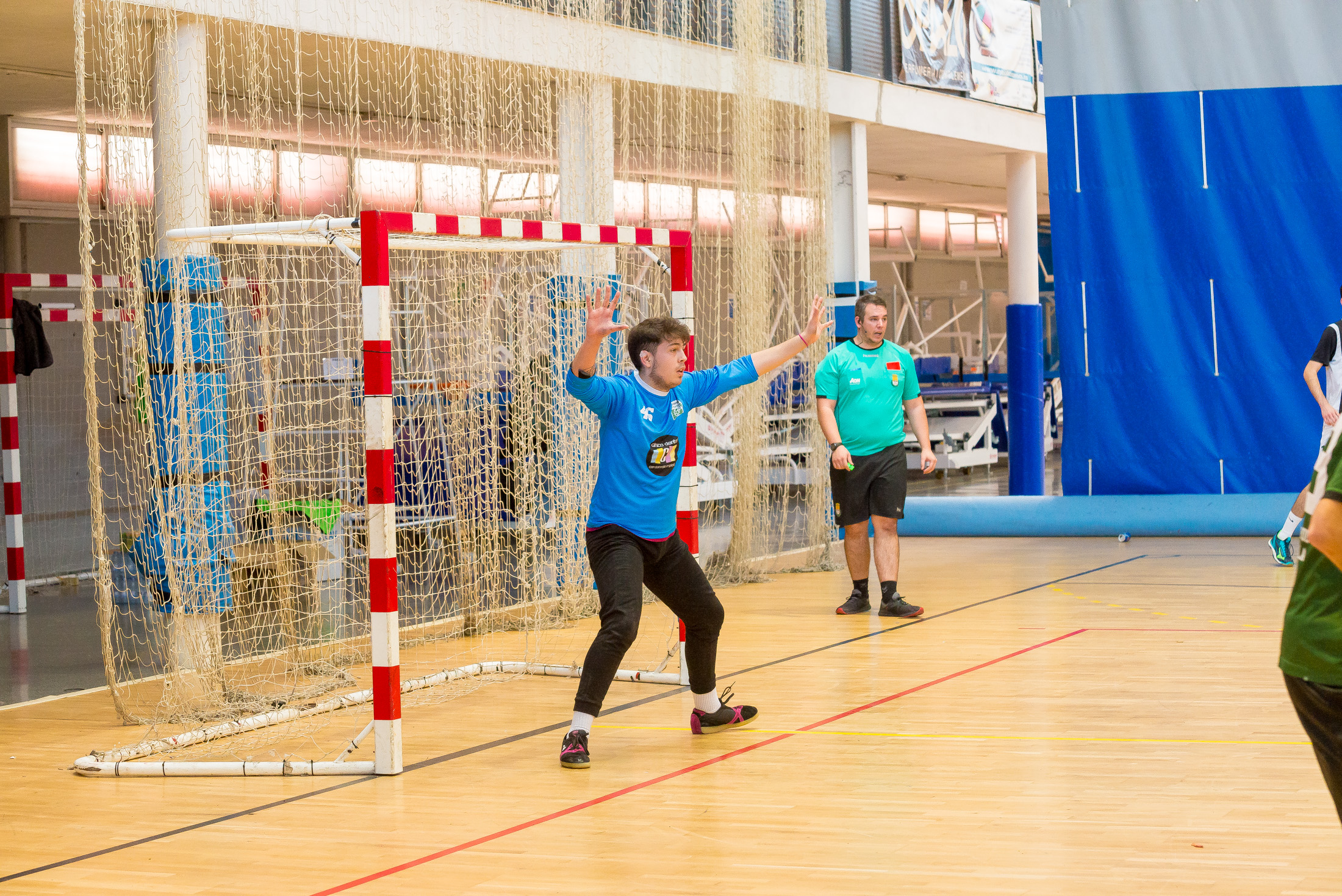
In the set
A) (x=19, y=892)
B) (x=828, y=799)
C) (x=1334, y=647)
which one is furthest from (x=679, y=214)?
(x=1334, y=647)

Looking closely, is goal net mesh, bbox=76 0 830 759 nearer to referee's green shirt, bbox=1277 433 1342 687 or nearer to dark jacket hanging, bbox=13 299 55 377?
dark jacket hanging, bbox=13 299 55 377

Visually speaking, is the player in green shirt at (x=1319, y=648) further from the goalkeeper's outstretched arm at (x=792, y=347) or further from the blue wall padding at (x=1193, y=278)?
the blue wall padding at (x=1193, y=278)

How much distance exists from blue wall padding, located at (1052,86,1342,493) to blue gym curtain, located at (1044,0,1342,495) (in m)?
0.01

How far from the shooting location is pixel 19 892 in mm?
3814

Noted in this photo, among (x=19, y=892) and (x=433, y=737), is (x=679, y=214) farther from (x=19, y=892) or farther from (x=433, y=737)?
(x=19, y=892)

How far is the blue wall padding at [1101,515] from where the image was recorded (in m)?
11.3

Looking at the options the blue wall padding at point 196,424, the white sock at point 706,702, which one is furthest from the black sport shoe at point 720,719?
the blue wall padding at point 196,424

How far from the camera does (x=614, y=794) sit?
4648 millimetres

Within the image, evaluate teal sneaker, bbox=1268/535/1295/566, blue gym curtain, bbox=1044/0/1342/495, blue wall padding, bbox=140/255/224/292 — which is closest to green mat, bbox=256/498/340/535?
blue wall padding, bbox=140/255/224/292

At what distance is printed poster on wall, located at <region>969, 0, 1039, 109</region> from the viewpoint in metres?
14.5

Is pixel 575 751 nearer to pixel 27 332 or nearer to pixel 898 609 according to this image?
pixel 898 609

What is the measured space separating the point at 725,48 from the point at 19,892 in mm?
8102

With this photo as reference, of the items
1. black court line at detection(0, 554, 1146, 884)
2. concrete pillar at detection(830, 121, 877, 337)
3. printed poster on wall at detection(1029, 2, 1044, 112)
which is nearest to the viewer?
black court line at detection(0, 554, 1146, 884)

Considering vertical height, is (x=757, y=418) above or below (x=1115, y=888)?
above
